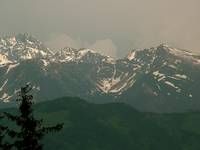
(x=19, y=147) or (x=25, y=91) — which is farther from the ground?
(x=25, y=91)

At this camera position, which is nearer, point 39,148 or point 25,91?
point 39,148

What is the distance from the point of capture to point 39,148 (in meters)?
39.8

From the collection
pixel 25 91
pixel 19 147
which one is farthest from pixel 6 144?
pixel 25 91

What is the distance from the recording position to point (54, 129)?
40.3 meters

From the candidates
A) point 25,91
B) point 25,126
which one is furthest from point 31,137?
point 25,91

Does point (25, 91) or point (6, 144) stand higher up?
point (25, 91)

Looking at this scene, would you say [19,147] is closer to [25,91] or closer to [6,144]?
[6,144]

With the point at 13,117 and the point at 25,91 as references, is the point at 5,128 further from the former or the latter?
the point at 25,91

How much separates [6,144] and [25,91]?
14.2ft

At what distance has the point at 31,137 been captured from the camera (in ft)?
134

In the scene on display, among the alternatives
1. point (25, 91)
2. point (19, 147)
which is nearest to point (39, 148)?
point (19, 147)

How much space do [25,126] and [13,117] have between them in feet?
4.09

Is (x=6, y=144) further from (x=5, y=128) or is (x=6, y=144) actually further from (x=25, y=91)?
(x=25, y=91)

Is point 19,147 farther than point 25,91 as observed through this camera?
No
